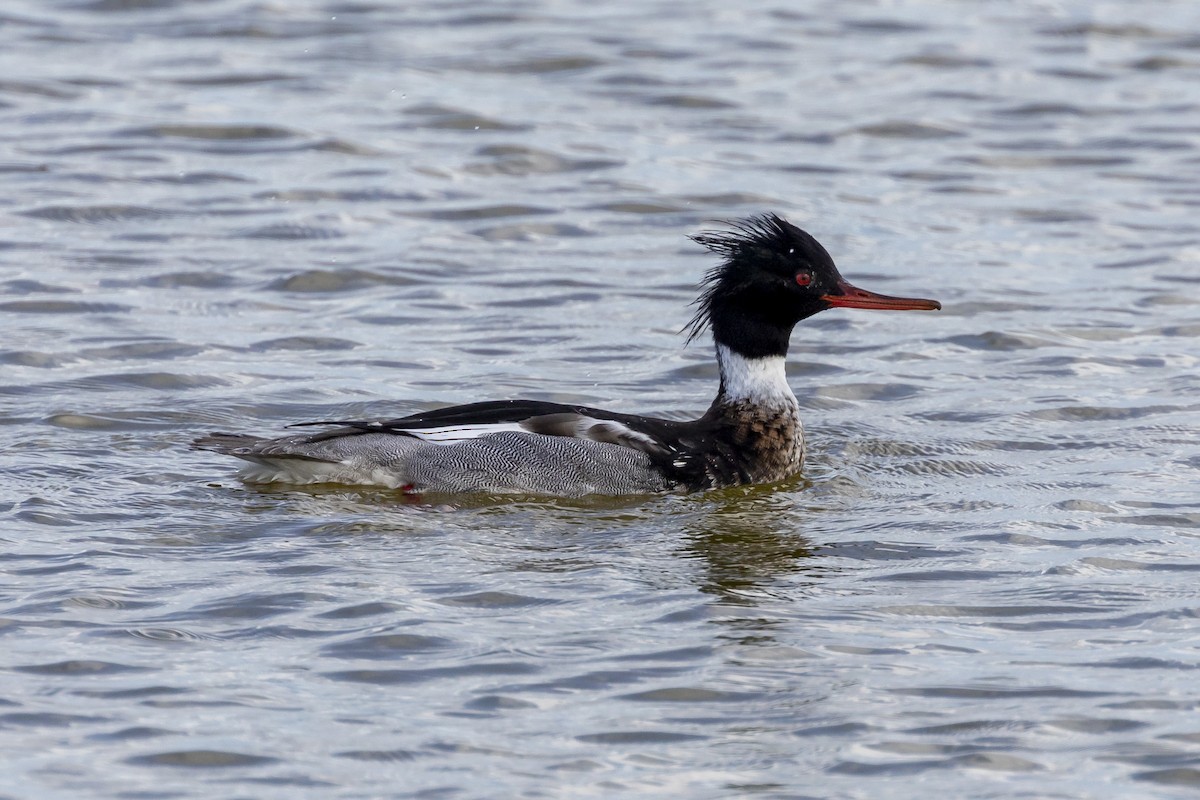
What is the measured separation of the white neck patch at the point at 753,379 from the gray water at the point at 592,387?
1.78ft

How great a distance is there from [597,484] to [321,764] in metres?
3.57

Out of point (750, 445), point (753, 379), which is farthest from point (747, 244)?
point (750, 445)

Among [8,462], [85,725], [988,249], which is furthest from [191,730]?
[988,249]

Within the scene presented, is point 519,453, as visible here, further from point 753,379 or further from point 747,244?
point 747,244

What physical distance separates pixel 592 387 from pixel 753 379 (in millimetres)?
1599

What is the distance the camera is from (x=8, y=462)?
1027 cm

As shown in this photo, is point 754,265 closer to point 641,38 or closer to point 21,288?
point 21,288

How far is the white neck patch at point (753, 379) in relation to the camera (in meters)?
10.9

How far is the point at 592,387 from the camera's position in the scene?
12234mm

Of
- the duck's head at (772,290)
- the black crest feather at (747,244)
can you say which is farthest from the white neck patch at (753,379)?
the black crest feather at (747,244)

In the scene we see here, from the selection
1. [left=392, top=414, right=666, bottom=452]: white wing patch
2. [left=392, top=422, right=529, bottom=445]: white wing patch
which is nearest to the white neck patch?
[left=392, top=414, right=666, bottom=452]: white wing patch

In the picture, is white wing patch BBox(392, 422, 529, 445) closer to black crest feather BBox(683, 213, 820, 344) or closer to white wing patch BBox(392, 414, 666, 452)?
white wing patch BBox(392, 414, 666, 452)

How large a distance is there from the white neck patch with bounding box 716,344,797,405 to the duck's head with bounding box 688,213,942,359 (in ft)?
0.15

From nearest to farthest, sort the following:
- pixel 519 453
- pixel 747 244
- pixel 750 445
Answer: pixel 519 453
pixel 750 445
pixel 747 244
